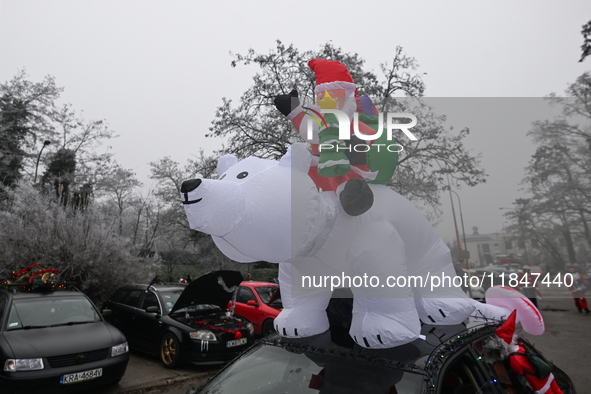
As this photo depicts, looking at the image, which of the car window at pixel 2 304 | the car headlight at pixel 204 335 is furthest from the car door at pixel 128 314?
the car window at pixel 2 304

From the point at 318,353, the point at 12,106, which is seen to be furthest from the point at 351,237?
the point at 12,106

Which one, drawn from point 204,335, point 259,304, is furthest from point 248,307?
point 204,335

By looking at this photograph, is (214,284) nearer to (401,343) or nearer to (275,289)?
(275,289)

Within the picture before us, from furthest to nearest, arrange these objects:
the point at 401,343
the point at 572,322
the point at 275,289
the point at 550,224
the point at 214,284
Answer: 1. the point at 572,322
2. the point at 275,289
3. the point at 214,284
4. the point at 550,224
5. the point at 401,343

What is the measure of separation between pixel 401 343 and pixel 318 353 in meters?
0.48

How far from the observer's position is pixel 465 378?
79.7 inches

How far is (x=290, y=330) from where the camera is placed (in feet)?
7.75

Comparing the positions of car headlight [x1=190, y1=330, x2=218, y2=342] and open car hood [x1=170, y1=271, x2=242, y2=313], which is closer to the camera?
open car hood [x1=170, y1=271, x2=242, y2=313]

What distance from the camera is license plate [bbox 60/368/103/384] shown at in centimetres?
459

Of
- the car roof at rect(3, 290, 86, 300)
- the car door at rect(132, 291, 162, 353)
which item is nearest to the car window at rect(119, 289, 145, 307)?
the car door at rect(132, 291, 162, 353)

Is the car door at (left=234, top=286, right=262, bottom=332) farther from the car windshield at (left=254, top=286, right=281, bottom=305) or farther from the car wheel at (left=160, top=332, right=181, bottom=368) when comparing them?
the car wheel at (left=160, top=332, right=181, bottom=368)

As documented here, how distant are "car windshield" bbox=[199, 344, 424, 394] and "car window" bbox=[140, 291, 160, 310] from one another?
5.39 metres

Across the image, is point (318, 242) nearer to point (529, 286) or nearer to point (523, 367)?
point (523, 367)

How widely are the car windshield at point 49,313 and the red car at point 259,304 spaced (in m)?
3.57
